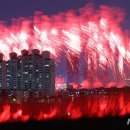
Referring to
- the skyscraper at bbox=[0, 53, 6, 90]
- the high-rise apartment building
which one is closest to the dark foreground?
the high-rise apartment building

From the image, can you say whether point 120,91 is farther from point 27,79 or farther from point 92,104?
point 27,79

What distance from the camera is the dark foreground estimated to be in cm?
2728

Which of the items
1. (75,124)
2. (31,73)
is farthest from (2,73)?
(75,124)

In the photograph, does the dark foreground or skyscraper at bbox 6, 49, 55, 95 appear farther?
skyscraper at bbox 6, 49, 55, 95

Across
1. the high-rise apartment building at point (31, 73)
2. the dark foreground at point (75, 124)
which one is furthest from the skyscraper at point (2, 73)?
the dark foreground at point (75, 124)

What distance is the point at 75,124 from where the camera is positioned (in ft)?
95.9

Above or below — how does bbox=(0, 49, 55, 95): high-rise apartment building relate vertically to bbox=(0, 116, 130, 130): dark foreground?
above

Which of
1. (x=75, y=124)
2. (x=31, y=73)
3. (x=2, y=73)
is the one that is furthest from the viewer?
(x=2, y=73)

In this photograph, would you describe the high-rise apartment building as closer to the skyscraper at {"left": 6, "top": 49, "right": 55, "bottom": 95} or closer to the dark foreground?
the skyscraper at {"left": 6, "top": 49, "right": 55, "bottom": 95}


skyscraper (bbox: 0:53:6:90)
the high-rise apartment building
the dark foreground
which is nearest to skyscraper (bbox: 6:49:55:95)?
the high-rise apartment building

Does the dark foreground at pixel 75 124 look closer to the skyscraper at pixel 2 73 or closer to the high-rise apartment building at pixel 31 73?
the high-rise apartment building at pixel 31 73

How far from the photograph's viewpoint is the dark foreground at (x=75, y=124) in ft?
89.5

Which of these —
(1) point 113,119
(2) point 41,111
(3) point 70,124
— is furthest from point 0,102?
(1) point 113,119

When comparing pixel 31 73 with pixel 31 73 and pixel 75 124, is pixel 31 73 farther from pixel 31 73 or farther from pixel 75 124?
pixel 75 124
